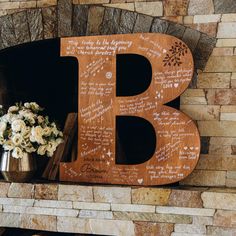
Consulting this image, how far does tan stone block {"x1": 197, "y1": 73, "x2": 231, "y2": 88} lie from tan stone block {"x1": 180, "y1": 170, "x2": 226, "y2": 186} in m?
0.45

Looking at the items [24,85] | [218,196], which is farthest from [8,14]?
[218,196]

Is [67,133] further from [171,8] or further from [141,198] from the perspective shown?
[171,8]

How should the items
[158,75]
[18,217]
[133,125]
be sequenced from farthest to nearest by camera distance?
[133,125], [18,217], [158,75]

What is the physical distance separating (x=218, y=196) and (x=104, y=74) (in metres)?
0.87

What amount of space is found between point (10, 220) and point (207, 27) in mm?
1499

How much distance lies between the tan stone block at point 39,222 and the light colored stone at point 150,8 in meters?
1.21

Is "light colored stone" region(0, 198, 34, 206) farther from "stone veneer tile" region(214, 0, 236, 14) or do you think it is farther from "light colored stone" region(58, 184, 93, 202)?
"stone veneer tile" region(214, 0, 236, 14)

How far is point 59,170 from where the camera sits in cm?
238

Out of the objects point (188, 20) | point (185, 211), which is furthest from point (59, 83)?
point (185, 211)

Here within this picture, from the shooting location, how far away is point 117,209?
218 centimetres

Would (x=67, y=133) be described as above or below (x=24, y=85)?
below

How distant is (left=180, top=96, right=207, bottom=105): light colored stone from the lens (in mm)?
2196

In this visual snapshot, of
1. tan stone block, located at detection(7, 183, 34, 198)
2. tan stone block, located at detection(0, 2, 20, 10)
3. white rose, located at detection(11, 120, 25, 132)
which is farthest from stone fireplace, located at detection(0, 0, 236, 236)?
white rose, located at detection(11, 120, 25, 132)

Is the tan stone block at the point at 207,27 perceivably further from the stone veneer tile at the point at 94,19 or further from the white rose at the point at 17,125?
the white rose at the point at 17,125
